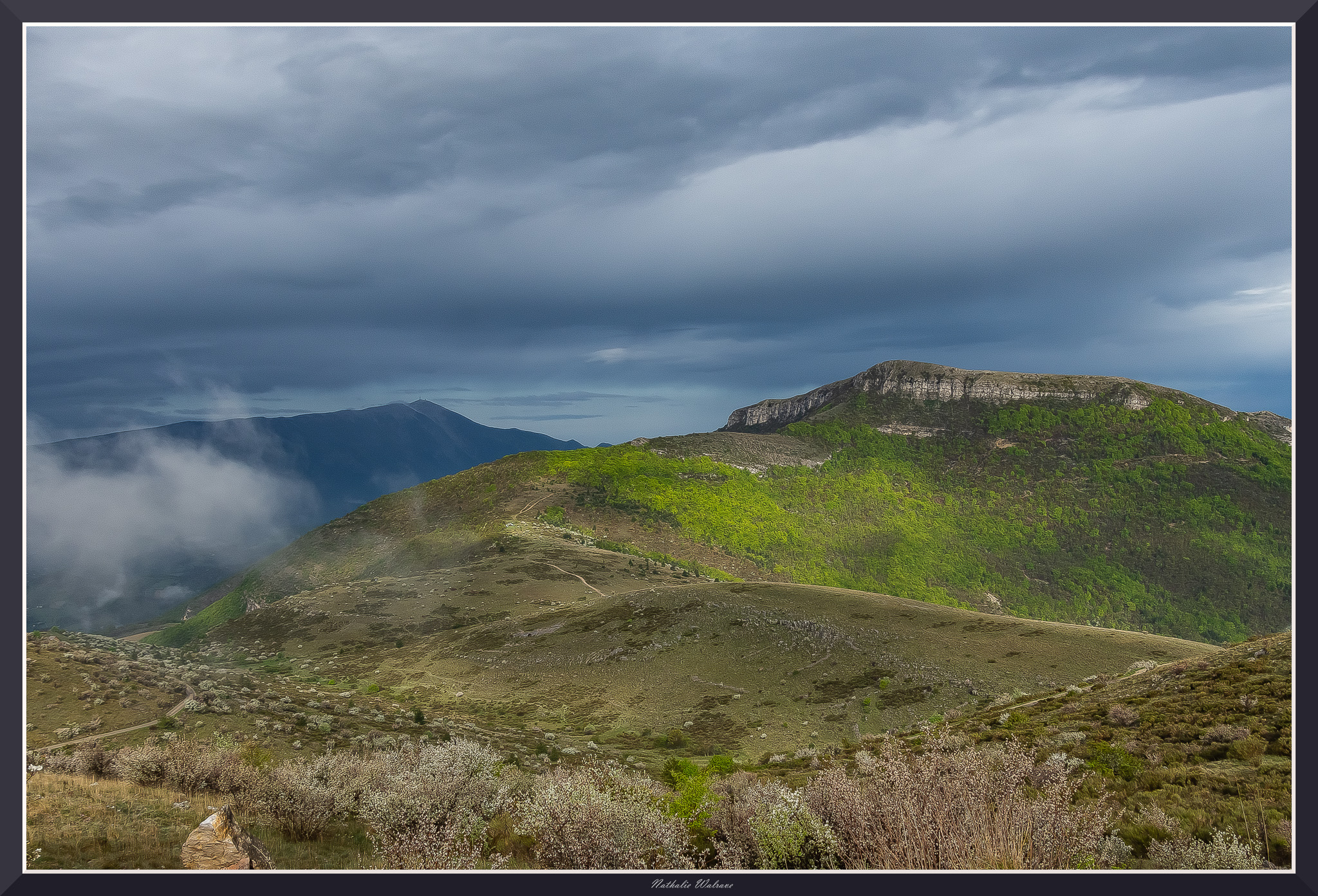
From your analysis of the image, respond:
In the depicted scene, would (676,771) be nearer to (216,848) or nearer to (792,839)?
(792,839)

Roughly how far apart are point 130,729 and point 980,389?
6934 inches

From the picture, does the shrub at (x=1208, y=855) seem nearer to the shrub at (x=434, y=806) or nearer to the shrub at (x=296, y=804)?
the shrub at (x=434, y=806)

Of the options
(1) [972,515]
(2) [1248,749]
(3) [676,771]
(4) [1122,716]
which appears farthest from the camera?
(1) [972,515]

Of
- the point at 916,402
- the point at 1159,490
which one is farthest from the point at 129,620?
the point at 1159,490

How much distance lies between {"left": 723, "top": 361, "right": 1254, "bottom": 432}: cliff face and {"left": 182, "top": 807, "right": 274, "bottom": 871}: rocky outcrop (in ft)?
574

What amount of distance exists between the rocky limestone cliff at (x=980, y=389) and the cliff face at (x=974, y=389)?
0.16m

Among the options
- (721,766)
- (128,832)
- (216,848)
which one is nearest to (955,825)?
(216,848)

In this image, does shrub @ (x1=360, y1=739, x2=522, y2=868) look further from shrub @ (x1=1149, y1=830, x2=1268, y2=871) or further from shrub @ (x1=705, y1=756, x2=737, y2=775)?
shrub @ (x1=705, y1=756, x2=737, y2=775)

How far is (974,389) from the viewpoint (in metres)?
158

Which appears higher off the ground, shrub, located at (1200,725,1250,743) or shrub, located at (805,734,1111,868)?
shrub, located at (805,734,1111,868)

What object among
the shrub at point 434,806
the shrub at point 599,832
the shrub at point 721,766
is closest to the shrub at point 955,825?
the shrub at point 599,832

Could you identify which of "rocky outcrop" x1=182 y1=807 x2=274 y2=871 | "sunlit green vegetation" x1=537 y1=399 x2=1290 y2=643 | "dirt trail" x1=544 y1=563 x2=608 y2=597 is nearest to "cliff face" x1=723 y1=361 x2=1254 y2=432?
"sunlit green vegetation" x1=537 y1=399 x2=1290 y2=643

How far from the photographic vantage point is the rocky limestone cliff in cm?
14488

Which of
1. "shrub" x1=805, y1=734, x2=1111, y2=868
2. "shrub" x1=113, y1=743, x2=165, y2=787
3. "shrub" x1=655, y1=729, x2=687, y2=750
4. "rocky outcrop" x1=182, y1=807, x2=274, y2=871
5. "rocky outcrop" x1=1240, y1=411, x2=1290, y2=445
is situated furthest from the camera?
"rocky outcrop" x1=1240, y1=411, x2=1290, y2=445
